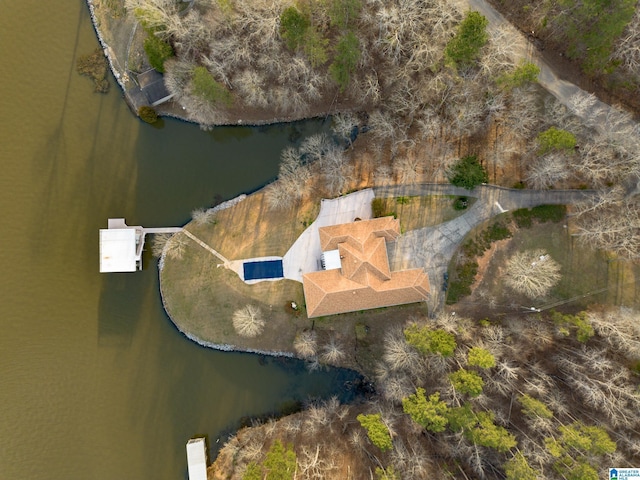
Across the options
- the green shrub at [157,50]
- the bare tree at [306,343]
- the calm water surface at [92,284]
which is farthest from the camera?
the calm water surface at [92,284]

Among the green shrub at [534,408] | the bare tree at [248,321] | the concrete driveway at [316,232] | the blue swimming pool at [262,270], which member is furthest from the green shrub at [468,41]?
the green shrub at [534,408]

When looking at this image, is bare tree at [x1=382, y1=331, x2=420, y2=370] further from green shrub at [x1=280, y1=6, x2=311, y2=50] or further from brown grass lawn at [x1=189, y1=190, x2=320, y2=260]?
green shrub at [x1=280, y1=6, x2=311, y2=50]

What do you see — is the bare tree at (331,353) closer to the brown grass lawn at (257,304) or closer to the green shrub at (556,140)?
the brown grass lawn at (257,304)

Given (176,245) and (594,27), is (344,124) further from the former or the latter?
(594,27)

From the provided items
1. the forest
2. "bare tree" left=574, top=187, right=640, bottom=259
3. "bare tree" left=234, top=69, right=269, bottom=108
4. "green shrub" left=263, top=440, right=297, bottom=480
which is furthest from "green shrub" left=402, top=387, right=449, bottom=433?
"bare tree" left=234, top=69, right=269, bottom=108

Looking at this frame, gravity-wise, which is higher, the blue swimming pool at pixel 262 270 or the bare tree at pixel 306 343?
the blue swimming pool at pixel 262 270

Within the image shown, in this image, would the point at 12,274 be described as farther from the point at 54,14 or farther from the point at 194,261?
the point at 54,14
